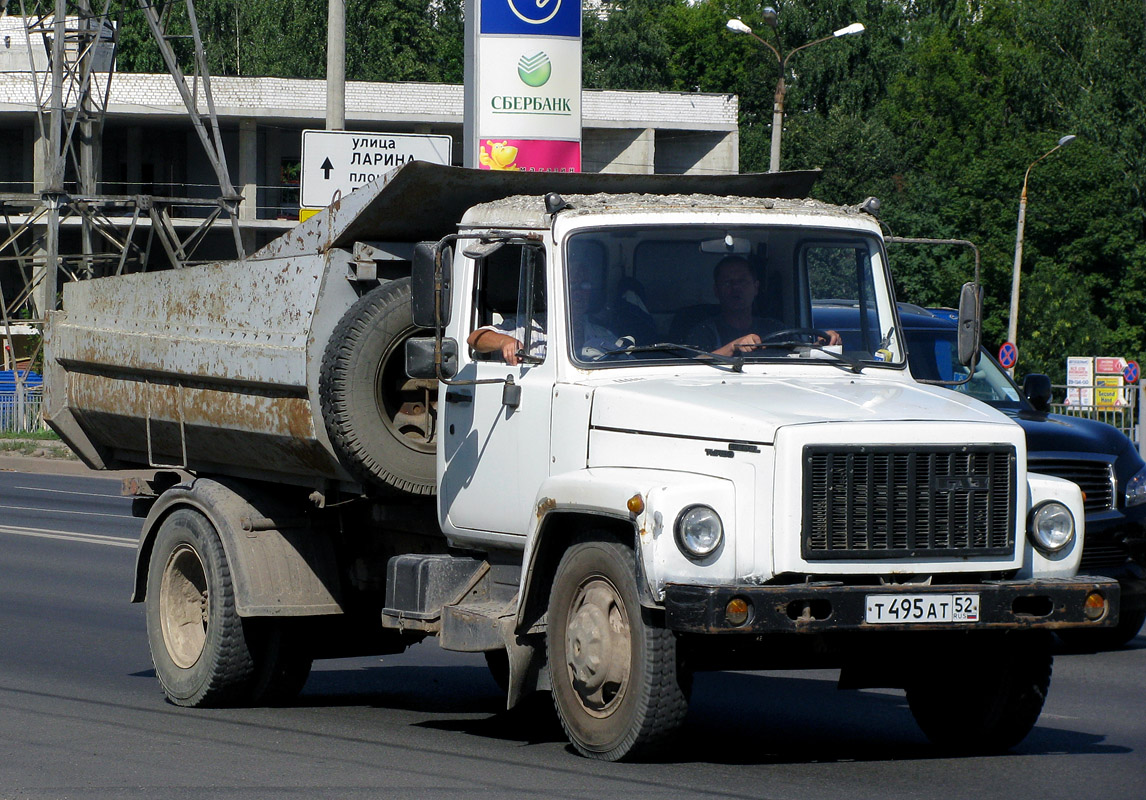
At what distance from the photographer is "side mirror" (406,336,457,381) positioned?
7.59 metres

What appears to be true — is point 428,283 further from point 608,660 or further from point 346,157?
point 346,157

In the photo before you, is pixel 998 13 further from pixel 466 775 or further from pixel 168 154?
pixel 466 775

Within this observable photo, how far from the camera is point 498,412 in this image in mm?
7629

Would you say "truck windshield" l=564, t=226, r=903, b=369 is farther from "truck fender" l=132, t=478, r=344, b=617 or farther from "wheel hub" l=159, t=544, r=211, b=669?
"wheel hub" l=159, t=544, r=211, b=669

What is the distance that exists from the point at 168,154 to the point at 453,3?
19.3 metres

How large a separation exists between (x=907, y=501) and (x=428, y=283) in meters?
2.15

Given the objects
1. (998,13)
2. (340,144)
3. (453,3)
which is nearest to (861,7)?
(998,13)

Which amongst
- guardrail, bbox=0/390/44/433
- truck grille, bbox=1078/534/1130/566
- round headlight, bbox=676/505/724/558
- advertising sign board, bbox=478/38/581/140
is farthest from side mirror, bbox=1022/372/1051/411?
guardrail, bbox=0/390/44/433

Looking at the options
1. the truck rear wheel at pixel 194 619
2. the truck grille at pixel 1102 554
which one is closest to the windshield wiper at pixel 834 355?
the truck rear wheel at pixel 194 619

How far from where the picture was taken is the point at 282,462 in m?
8.66

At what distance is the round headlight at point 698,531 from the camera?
6.38 m

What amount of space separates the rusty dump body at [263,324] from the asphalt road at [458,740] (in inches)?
49.9

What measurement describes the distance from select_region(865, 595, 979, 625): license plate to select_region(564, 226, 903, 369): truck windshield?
135 centimetres

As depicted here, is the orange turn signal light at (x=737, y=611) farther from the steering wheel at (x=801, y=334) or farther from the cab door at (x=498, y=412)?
the steering wheel at (x=801, y=334)
